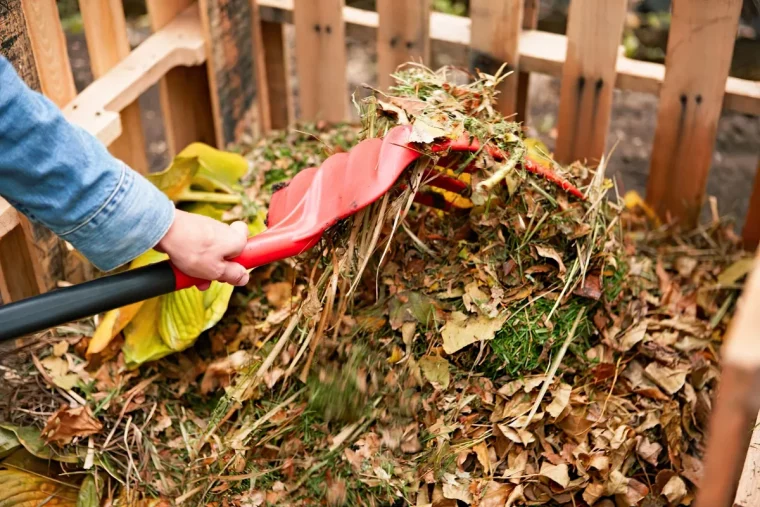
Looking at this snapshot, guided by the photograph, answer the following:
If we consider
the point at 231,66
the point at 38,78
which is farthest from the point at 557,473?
the point at 231,66

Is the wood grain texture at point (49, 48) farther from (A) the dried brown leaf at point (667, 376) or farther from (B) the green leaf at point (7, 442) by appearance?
(A) the dried brown leaf at point (667, 376)

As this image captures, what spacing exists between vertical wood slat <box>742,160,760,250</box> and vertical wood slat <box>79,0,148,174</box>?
1.82m

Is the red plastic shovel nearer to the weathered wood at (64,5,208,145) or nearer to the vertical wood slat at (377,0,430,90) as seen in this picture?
the weathered wood at (64,5,208,145)

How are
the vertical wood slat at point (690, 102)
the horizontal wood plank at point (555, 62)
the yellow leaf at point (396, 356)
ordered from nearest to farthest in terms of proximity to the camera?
the yellow leaf at point (396, 356) → the vertical wood slat at point (690, 102) → the horizontal wood plank at point (555, 62)

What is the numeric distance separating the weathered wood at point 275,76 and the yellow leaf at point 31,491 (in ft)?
4.95

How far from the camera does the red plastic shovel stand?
1.57 m

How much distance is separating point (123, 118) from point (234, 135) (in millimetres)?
459

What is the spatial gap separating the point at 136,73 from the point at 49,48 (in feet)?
0.90

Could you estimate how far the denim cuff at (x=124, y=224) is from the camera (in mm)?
1568

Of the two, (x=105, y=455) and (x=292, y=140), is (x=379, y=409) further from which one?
(x=292, y=140)

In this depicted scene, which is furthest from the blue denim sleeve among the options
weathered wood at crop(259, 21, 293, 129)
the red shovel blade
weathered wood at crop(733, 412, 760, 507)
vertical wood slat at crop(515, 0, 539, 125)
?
weathered wood at crop(259, 21, 293, 129)

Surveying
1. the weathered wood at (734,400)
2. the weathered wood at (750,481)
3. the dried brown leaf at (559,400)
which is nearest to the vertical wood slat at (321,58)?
the dried brown leaf at (559,400)

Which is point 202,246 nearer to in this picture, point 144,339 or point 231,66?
point 144,339

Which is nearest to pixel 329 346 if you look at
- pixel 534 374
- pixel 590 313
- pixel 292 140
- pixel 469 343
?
pixel 469 343
